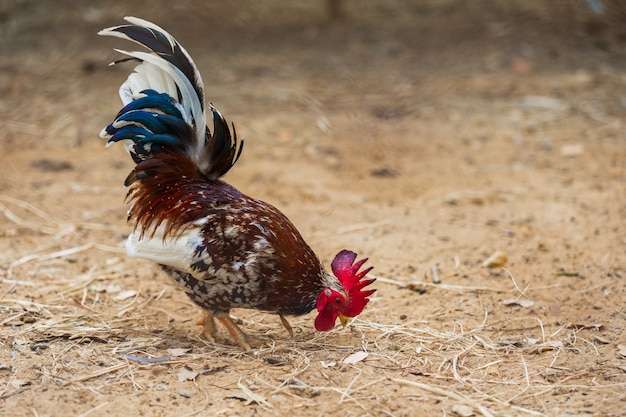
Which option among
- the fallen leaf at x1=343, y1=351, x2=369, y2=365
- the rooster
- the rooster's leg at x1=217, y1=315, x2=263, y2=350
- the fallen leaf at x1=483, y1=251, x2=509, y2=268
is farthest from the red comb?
the fallen leaf at x1=483, y1=251, x2=509, y2=268

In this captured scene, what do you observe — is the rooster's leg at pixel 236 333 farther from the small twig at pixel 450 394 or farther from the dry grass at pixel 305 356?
the small twig at pixel 450 394

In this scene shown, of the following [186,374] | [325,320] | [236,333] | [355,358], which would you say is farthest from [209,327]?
[355,358]

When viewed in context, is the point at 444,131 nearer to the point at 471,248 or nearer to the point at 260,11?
the point at 471,248

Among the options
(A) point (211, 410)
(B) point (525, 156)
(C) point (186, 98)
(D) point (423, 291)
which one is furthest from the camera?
(B) point (525, 156)

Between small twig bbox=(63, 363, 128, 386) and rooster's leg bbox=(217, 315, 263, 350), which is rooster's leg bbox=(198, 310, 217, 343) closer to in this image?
rooster's leg bbox=(217, 315, 263, 350)

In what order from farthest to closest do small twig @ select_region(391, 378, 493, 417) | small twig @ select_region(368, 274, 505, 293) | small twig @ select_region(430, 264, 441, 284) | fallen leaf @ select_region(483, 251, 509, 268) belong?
fallen leaf @ select_region(483, 251, 509, 268) < small twig @ select_region(430, 264, 441, 284) < small twig @ select_region(368, 274, 505, 293) < small twig @ select_region(391, 378, 493, 417)

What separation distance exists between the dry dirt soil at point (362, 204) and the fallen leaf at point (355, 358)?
0.05 feet

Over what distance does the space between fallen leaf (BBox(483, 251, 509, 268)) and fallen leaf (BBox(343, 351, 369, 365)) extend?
1.54m

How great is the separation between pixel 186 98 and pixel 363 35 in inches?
253

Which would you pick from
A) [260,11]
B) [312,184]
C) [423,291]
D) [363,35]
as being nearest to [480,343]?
[423,291]

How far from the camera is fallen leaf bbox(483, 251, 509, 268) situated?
5093 mm

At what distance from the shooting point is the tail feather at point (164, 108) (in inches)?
158

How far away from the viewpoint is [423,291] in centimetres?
483

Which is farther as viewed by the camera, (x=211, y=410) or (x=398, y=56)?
(x=398, y=56)
